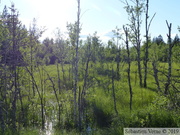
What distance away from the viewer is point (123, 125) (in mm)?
5227

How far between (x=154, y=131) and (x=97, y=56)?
51.4ft

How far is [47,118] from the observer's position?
7.54m

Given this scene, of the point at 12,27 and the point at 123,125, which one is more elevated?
the point at 12,27

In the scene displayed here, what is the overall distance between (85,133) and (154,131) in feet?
7.03

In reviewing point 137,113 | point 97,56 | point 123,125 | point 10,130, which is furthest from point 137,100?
point 97,56

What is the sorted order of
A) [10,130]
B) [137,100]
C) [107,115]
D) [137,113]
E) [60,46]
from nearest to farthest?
[10,130]
[137,113]
[107,115]
[137,100]
[60,46]

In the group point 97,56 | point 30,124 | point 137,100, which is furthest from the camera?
point 97,56

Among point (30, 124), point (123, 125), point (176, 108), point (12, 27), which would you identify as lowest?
point (30, 124)

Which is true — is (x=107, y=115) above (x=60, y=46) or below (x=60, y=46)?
below

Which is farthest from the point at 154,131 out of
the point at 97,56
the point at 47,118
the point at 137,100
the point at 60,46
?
the point at 97,56

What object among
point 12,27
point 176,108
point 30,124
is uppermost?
point 12,27

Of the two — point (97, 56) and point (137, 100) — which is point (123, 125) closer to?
point (137, 100)

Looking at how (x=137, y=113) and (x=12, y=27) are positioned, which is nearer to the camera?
(x=12, y=27)

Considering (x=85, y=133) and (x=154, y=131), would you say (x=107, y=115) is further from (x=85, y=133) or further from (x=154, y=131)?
(x=154, y=131)
